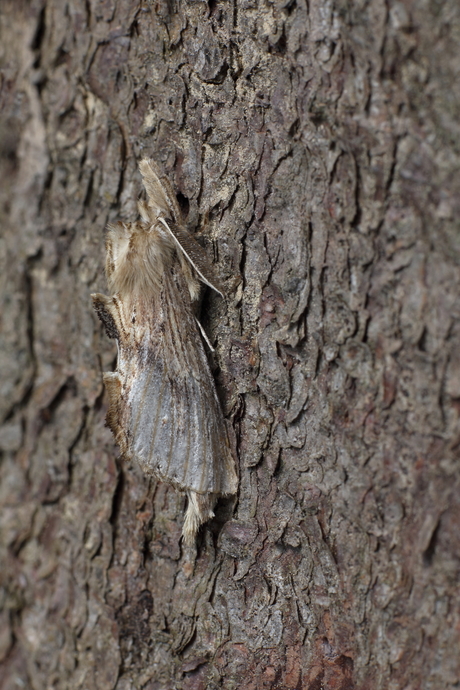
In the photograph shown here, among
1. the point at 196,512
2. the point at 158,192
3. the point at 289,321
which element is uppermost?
the point at 158,192

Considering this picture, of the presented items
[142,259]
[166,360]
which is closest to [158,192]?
[142,259]

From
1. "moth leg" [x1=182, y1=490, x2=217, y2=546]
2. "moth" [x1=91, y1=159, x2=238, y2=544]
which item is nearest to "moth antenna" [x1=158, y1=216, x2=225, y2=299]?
"moth" [x1=91, y1=159, x2=238, y2=544]

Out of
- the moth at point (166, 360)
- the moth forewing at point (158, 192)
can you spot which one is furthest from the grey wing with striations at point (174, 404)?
the moth forewing at point (158, 192)

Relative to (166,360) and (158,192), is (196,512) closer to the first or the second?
(166,360)

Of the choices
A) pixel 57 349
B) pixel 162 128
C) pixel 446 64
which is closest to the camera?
pixel 446 64

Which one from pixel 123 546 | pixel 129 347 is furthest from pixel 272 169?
pixel 123 546

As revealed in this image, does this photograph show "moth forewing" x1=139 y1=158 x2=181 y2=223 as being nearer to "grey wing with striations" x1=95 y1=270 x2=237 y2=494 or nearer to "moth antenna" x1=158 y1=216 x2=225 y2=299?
"moth antenna" x1=158 y1=216 x2=225 y2=299

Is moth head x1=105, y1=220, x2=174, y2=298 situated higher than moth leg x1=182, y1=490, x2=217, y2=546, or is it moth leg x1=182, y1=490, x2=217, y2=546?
moth head x1=105, y1=220, x2=174, y2=298

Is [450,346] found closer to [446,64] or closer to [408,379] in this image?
[408,379]
